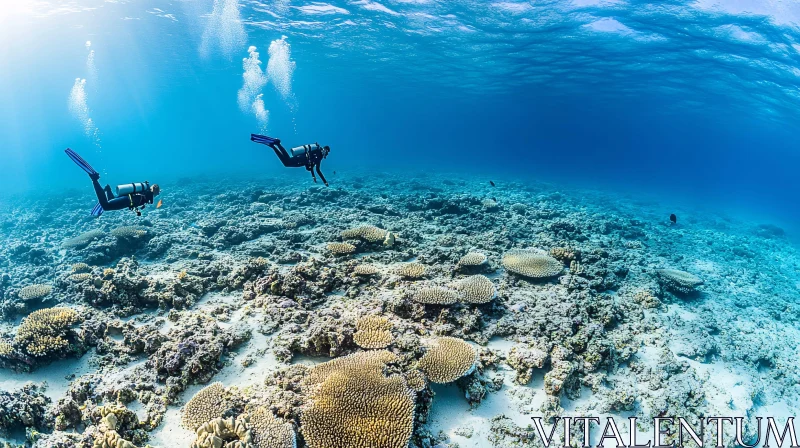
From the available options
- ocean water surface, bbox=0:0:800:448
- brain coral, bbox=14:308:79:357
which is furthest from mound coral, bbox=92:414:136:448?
brain coral, bbox=14:308:79:357

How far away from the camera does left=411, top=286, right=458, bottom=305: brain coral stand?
709 centimetres

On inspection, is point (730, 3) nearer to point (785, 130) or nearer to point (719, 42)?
point (719, 42)

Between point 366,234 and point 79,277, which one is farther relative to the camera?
point 366,234

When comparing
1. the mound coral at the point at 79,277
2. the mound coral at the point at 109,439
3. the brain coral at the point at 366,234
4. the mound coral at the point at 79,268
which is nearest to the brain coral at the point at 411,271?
the brain coral at the point at 366,234

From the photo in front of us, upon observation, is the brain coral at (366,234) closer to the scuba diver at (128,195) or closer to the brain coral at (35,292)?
the scuba diver at (128,195)

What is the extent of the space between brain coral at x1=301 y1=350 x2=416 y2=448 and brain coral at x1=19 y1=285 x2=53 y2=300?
7.99 m

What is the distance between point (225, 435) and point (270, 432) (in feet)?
1.64

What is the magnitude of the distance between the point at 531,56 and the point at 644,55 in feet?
30.5

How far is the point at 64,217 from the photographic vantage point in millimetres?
20094

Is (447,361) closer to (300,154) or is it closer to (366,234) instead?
(300,154)

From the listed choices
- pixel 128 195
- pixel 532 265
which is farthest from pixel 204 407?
pixel 532 265

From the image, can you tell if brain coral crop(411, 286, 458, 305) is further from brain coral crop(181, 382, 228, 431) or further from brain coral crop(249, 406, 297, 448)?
brain coral crop(181, 382, 228, 431)

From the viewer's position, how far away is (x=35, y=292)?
844 centimetres

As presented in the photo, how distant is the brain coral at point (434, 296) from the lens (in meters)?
7.09
